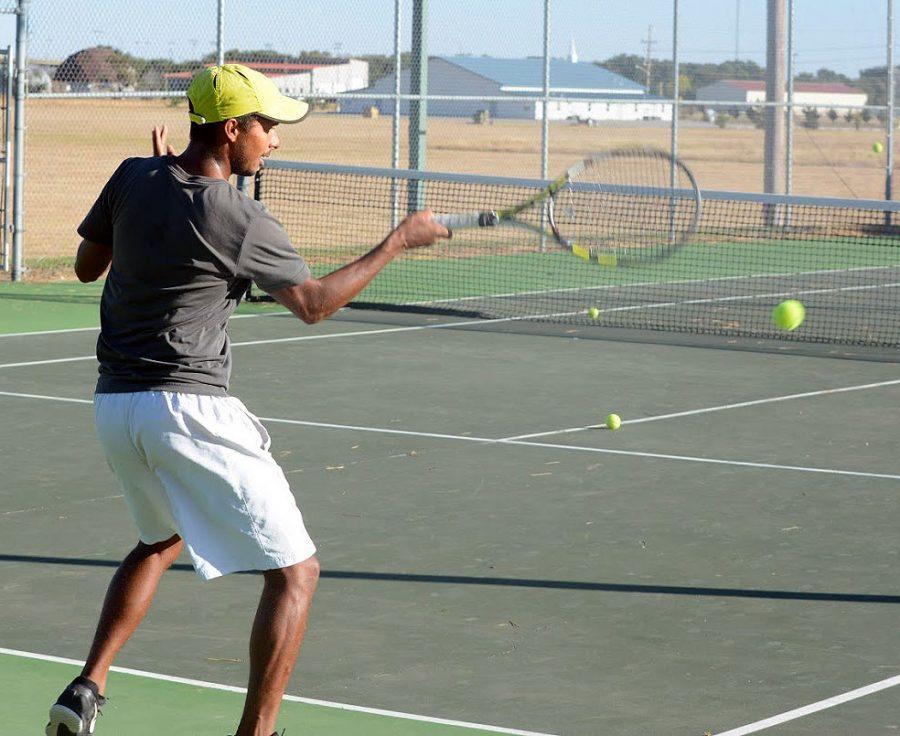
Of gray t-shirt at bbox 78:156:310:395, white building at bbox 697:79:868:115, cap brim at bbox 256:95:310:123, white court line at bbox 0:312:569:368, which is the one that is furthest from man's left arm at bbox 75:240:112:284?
white building at bbox 697:79:868:115

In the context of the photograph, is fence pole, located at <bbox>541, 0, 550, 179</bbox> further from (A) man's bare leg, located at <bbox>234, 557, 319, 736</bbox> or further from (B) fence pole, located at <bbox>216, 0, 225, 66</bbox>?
(A) man's bare leg, located at <bbox>234, 557, 319, 736</bbox>

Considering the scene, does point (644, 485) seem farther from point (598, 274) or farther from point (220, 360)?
point (598, 274)

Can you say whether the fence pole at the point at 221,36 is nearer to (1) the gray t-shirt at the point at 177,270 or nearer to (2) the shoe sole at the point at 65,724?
(1) the gray t-shirt at the point at 177,270

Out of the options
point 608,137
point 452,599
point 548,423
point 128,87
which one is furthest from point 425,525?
point 608,137

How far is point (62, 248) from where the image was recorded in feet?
64.1

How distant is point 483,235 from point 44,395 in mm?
12138

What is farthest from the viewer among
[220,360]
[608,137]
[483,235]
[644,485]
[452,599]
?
[608,137]

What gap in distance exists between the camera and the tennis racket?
6547 mm

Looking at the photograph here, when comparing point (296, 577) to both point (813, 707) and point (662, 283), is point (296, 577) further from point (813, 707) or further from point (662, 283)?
point (662, 283)

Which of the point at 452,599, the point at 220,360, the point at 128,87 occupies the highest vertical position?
the point at 128,87

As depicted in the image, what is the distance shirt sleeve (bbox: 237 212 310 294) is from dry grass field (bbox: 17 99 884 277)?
17550 mm

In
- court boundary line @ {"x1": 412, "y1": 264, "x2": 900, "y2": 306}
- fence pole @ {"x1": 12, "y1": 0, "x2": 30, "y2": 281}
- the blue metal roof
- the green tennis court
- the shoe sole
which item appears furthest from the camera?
the blue metal roof

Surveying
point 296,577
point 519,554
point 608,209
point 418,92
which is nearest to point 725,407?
point 519,554

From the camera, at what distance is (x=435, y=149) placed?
128 ft
